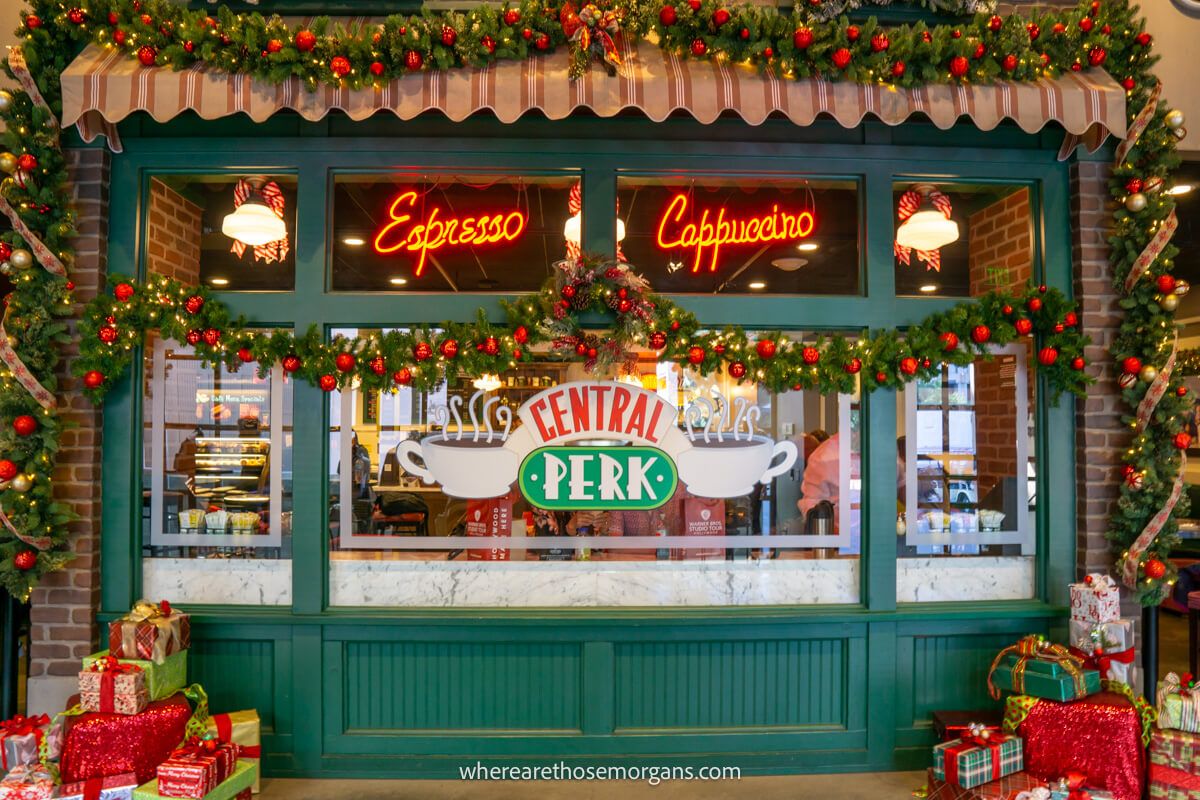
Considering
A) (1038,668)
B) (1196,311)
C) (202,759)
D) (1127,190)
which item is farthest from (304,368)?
(1196,311)

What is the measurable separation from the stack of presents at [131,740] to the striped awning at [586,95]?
9.03 ft

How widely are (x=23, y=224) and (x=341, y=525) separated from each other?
7.66 feet

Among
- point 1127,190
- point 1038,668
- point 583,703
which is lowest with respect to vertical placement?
point 583,703

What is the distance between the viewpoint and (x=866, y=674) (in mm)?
4199

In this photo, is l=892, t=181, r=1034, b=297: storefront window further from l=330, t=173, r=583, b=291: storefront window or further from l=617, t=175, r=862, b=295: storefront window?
l=330, t=173, r=583, b=291: storefront window

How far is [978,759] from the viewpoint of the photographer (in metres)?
3.57

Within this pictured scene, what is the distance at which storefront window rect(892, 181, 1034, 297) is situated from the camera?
4363mm

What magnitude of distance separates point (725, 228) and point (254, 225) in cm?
280

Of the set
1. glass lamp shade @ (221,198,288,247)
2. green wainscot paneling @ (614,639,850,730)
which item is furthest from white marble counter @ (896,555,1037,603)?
glass lamp shade @ (221,198,288,247)

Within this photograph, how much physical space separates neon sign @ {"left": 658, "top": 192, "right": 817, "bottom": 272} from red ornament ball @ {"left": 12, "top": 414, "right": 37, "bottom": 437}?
143 inches

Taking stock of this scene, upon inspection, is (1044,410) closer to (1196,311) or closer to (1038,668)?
(1038,668)

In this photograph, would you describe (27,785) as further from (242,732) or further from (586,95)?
(586,95)

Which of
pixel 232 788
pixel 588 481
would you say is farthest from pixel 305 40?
pixel 232 788

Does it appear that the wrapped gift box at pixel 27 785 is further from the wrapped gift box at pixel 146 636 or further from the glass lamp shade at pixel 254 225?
the glass lamp shade at pixel 254 225
